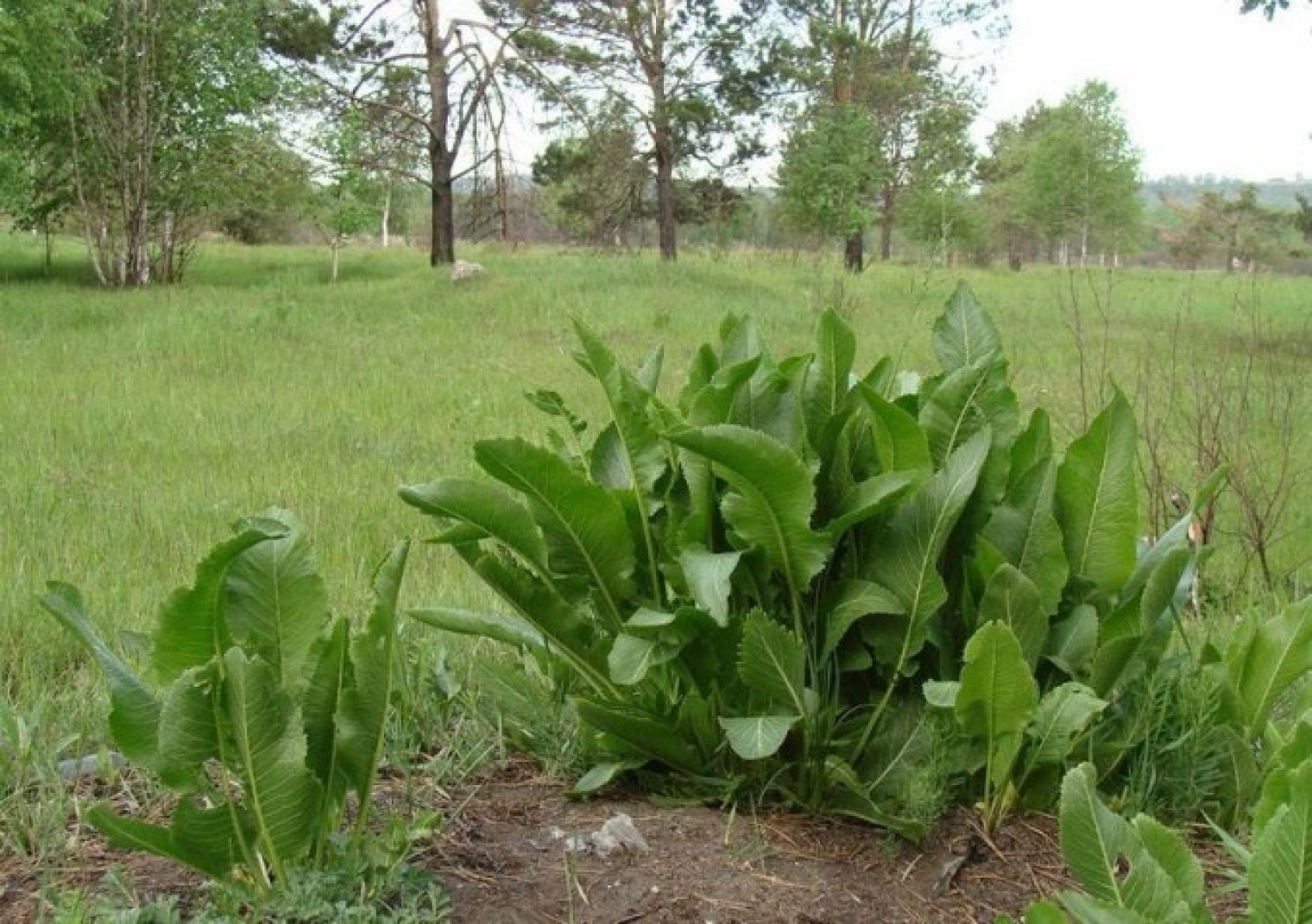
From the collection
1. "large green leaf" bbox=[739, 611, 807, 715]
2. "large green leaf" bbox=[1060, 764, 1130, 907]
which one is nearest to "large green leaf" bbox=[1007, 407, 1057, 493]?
"large green leaf" bbox=[739, 611, 807, 715]

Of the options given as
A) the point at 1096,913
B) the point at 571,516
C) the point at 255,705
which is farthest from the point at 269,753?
the point at 1096,913

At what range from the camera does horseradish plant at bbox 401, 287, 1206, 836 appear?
181cm

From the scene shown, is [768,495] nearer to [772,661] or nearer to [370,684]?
[772,661]

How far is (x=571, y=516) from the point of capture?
1906 mm

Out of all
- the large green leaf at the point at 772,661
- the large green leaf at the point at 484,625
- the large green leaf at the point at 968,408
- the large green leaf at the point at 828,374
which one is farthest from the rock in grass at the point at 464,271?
the large green leaf at the point at 772,661

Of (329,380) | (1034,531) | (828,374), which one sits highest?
(828,374)

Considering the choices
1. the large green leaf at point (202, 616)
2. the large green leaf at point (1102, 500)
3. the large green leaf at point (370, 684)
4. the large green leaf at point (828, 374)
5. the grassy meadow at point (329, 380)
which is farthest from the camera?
the grassy meadow at point (329, 380)

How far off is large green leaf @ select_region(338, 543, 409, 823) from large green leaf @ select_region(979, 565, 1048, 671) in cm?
88

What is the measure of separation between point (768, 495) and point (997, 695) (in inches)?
17.2

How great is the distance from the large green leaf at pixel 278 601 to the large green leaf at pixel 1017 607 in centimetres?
98

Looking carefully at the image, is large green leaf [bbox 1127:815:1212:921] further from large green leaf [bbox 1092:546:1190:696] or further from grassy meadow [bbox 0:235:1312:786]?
grassy meadow [bbox 0:235:1312:786]

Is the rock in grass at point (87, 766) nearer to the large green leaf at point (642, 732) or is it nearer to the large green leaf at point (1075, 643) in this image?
the large green leaf at point (642, 732)

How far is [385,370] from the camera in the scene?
952 centimetres

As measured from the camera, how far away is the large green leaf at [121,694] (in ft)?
5.17
